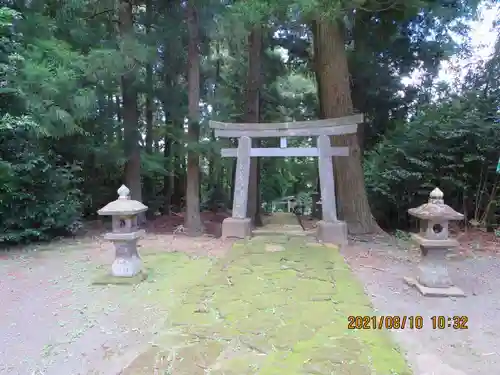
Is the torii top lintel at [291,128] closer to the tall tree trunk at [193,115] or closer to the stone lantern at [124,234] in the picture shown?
the tall tree trunk at [193,115]

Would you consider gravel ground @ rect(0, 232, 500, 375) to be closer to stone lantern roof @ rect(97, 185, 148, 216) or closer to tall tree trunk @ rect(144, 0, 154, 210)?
stone lantern roof @ rect(97, 185, 148, 216)

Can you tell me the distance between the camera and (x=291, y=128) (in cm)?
671

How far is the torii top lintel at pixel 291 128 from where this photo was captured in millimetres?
6320

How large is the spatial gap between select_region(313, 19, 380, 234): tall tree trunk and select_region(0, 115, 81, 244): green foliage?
518cm

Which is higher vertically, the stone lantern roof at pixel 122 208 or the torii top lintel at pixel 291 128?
the torii top lintel at pixel 291 128

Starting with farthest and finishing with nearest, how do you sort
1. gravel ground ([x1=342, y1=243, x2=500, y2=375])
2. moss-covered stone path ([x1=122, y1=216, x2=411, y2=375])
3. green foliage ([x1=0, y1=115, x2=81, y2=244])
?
green foliage ([x1=0, y1=115, x2=81, y2=244]), gravel ground ([x1=342, y1=243, x2=500, y2=375]), moss-covered stone path ([x1=122, y1=216, x2=411, y2=375])

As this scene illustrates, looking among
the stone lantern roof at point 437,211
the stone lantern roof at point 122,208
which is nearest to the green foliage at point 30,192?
the stone lantern roof at point 122,208

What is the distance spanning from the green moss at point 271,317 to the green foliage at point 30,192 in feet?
9.69

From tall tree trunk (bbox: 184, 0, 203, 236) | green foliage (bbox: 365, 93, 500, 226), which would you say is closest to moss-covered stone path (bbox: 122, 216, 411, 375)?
tall tree trunk (bbox: 184, 0, 203, 236)

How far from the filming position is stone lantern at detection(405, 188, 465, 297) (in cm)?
387

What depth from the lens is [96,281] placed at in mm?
4277

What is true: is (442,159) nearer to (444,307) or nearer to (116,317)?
(444,307)
